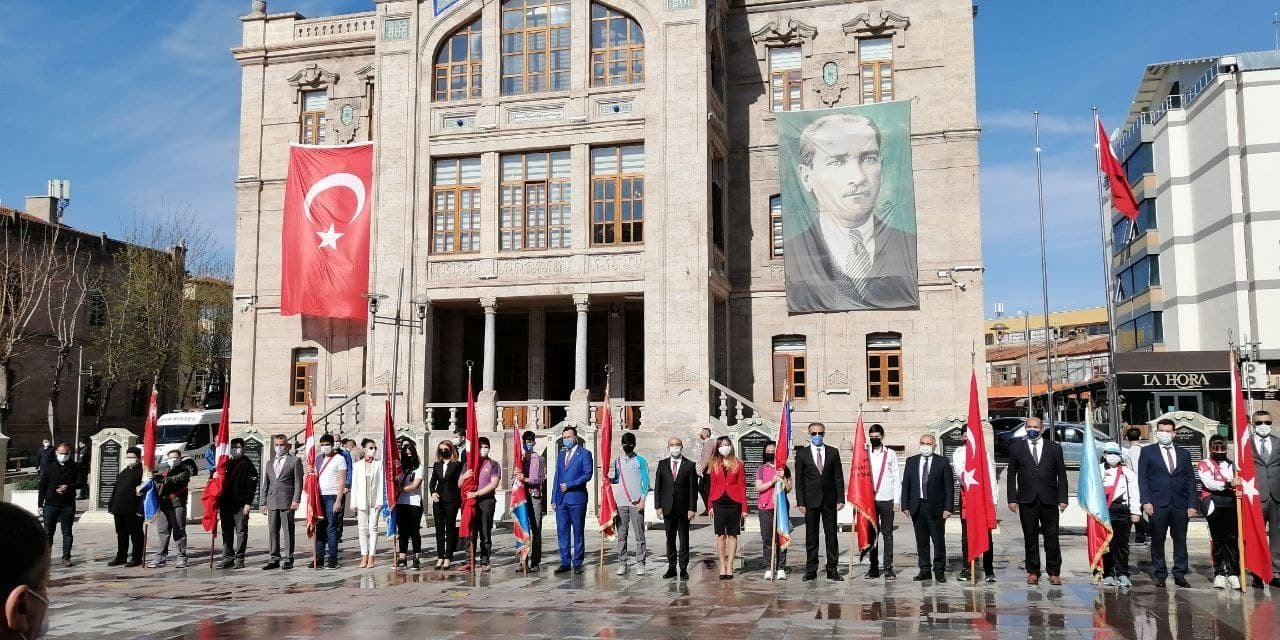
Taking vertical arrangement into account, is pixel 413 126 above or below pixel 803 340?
above

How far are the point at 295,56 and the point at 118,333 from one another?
1856 centimetres

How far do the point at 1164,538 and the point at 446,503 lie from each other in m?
9.66

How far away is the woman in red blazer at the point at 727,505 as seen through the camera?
1305cm

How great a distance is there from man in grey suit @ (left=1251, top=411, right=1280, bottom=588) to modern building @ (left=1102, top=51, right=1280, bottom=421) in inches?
1150

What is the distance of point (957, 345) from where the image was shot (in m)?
28.0

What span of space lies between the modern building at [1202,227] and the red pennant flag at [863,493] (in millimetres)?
31115

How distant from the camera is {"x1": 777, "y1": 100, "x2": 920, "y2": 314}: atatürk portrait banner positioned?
28.1 metres

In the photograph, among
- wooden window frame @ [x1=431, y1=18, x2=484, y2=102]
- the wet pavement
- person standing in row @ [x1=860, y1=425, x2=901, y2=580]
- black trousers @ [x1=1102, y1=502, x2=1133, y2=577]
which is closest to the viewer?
the wet pavement

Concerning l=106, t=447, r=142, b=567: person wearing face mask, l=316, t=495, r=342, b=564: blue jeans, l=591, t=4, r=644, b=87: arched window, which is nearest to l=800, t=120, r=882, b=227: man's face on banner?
l=591, t=4, r=644, b=87: arched window

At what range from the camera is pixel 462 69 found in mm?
28484

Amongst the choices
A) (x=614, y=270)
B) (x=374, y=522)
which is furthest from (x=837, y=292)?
(x=374, y=522)

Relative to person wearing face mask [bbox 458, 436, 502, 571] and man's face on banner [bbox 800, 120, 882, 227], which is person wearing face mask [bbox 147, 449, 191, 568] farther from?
man's face on banner [bbox 800, 120, 882, 227]

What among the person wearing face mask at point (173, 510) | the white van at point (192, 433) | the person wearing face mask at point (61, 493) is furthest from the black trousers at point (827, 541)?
the white van at point (192, 433)

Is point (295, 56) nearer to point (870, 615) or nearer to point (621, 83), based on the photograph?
point (621, 83)
